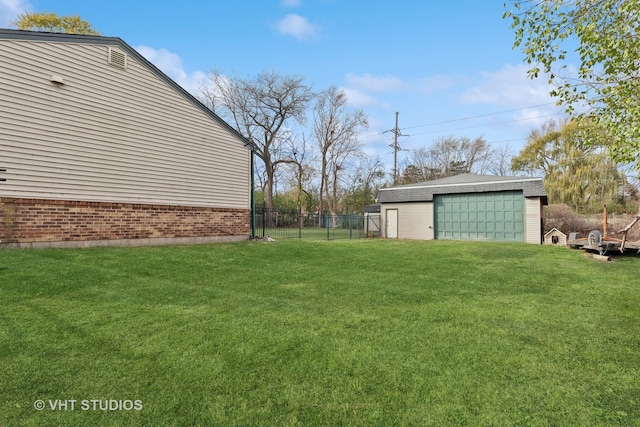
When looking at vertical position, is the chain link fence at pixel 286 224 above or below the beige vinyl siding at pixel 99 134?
below

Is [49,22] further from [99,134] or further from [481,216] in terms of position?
[481,216]

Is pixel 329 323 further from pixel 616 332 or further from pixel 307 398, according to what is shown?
pixel 616 332

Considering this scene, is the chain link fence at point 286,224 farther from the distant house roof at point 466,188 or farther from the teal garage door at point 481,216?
the teal garage door at point 481,216

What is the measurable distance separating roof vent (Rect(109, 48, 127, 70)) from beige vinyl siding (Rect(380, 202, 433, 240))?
14.4 m

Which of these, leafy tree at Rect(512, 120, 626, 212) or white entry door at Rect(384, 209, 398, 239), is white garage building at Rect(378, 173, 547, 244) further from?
leafy tree at Rect(512, 120, 626, 212)

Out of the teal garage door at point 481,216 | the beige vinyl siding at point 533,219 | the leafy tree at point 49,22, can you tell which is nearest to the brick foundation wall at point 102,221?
the teal garage door at point 481,216

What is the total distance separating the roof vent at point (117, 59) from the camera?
866 cm

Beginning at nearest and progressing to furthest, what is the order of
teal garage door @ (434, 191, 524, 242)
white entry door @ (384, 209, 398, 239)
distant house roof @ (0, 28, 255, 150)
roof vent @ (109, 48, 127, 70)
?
distant house roof @ (0, 28, 255, 150), roof vent @ (109, 48, 127, 70), teal garage door @ (434, 191, 524, 242), white entry door @ (384, 209, 398, 239)

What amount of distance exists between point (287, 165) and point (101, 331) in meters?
35.3

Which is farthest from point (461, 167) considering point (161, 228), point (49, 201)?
point (49, 201)

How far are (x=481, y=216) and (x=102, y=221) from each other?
15.3m

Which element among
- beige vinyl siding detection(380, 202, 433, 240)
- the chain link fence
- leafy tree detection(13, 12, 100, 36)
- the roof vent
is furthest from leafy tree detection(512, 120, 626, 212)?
leafy tree detection(13, 12, 100, 36)

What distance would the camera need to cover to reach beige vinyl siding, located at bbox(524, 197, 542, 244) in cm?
1473

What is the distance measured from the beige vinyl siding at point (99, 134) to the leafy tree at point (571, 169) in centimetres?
2153
